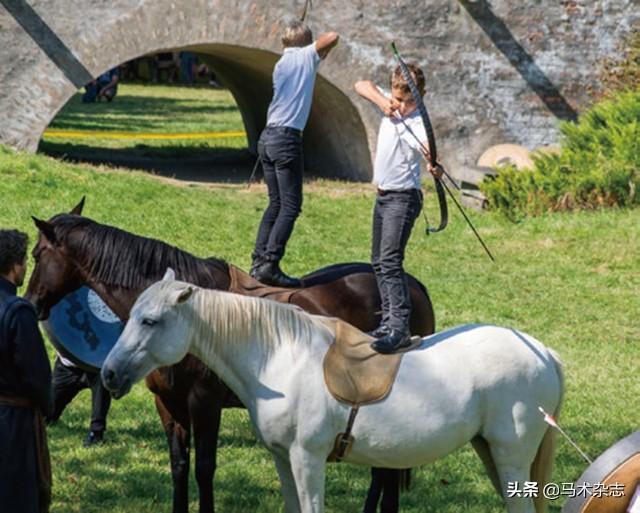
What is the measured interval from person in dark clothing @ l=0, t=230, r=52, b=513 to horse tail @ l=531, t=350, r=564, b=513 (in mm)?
2610

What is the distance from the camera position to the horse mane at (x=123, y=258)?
796 centimetres

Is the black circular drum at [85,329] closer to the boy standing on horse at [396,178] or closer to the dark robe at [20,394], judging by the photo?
the boy standing on horse at [396,178]

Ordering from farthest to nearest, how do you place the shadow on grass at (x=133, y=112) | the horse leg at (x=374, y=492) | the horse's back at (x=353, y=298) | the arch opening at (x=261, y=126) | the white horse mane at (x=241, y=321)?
the shadow on grass at (x=133, y=112) < the arch opening at (x=261, y=126) < the horse's back at (x=353, y=298) < the horse leg at (x=374, y=492) < the white horse mane at (x=241, y=321)

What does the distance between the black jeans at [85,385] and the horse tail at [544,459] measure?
3.73 meters

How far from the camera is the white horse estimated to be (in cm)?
671

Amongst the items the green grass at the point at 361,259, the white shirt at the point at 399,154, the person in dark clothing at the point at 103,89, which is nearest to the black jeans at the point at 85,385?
the green grass at the point at 361,259

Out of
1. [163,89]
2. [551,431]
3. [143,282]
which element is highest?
[143,282]

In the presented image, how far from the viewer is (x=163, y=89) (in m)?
43.1

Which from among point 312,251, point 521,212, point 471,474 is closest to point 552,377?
point 471,474

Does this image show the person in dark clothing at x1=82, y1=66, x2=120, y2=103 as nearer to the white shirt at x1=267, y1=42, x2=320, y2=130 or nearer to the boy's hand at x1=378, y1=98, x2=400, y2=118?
the white shirt at x1=267, y1=42, x2=320, y2=130

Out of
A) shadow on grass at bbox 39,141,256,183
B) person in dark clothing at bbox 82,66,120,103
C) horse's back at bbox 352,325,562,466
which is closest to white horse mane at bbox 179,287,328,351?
horse's back at bbox 352,325,562,466

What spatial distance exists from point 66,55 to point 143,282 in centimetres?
1067

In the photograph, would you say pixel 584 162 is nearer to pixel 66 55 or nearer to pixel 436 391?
pixel 66 55

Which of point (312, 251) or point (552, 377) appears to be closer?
Answer: point (552, 377)
